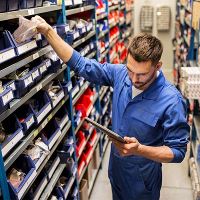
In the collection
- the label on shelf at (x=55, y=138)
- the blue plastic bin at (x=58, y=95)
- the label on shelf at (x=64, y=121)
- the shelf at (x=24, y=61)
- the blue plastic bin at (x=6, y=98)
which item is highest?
the shelf at (x=24, y=61)

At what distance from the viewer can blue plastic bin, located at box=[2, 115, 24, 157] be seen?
170cm

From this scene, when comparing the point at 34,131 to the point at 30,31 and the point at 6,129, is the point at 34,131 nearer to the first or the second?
the point at 6,129

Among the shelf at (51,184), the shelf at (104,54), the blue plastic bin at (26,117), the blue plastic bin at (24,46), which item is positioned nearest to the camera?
the blue plastic bin at (24,46)

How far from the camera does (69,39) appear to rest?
108 inches

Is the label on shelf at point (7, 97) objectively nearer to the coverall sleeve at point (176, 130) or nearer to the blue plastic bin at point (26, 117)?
the blue plastic bin at point (26, 117)

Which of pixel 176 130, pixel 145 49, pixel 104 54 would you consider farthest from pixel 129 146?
pixel 104 54

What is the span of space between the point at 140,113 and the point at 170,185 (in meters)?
2.12

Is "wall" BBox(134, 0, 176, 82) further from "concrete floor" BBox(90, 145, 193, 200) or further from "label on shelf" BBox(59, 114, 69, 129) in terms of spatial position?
"label on shelf" BBox(59, 114, 69, 129)

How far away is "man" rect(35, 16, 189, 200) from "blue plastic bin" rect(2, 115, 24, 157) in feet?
1.88

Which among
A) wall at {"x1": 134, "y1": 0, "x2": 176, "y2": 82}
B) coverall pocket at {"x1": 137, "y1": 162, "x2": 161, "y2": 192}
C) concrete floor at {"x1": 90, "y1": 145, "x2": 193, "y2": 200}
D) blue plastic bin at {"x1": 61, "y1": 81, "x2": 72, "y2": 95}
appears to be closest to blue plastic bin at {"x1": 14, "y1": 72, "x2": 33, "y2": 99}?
blue plastic bin at {"x1": 61, "y1": 81, "x2": 72, "y2": 95}

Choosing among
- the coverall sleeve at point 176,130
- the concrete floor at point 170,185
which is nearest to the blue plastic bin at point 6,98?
the coverall sleeve at point 176,130

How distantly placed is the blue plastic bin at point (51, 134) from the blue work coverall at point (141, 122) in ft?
1.49

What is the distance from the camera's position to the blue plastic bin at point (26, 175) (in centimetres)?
175

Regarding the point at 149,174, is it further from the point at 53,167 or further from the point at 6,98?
the point at 6,98
